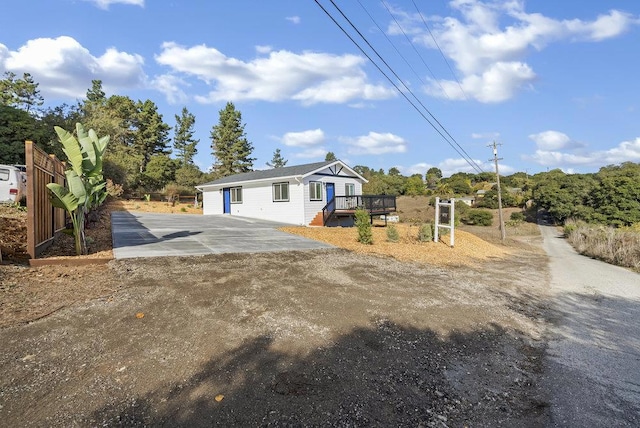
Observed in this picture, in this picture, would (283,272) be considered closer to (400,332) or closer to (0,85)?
(400,332)

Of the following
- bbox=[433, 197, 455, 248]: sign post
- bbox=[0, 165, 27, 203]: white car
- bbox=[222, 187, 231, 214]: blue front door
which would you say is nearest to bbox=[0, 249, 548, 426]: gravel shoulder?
bbox=[0, 165, 27, 203]: white car

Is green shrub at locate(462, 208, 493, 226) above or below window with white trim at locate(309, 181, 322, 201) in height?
below

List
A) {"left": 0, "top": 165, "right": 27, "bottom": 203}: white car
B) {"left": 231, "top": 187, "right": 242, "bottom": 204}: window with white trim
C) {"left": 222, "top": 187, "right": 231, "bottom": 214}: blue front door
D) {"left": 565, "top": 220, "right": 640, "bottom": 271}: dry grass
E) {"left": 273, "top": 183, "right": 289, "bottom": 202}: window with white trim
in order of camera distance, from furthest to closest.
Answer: {"left": 222, "top": 187, "right": 231, "bottom": 214}: blue front door < {"left": 231, "top": 187, "right": 242, "bottom": 204}: window with white trim < {"left": 273, "top": 183, "right": 289, "bottom": 202}: window with white trim < {"left": 565, "top": 220, "right": 640, "bottom": 271}: dry grass < {"left": 0, "top": 165, "right": 27, "bottom": 203}: white car

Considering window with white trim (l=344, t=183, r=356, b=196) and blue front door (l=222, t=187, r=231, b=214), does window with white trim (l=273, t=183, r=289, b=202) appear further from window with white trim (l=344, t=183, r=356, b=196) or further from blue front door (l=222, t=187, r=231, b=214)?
blue front door (l=222, t=187, r=231, b=214)

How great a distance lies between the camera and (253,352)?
11.7 ft

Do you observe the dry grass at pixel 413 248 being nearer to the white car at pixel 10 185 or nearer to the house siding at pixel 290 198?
the house siding at pixel 290 198

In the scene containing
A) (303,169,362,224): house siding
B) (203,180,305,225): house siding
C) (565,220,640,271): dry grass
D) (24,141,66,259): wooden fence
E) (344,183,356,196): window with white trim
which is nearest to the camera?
(24,141,66,259): wooden fence

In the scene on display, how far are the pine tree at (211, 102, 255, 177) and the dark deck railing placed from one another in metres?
29.4

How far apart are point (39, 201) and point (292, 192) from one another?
14501mm

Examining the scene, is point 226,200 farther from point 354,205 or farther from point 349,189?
point 354,205

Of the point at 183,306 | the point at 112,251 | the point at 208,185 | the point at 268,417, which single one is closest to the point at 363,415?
the point at 268,417

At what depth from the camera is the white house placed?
65.9ft

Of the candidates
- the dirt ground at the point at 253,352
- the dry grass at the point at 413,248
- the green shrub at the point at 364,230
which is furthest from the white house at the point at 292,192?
the dirt ground at the point at 253,352

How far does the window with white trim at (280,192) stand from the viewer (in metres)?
20.8
